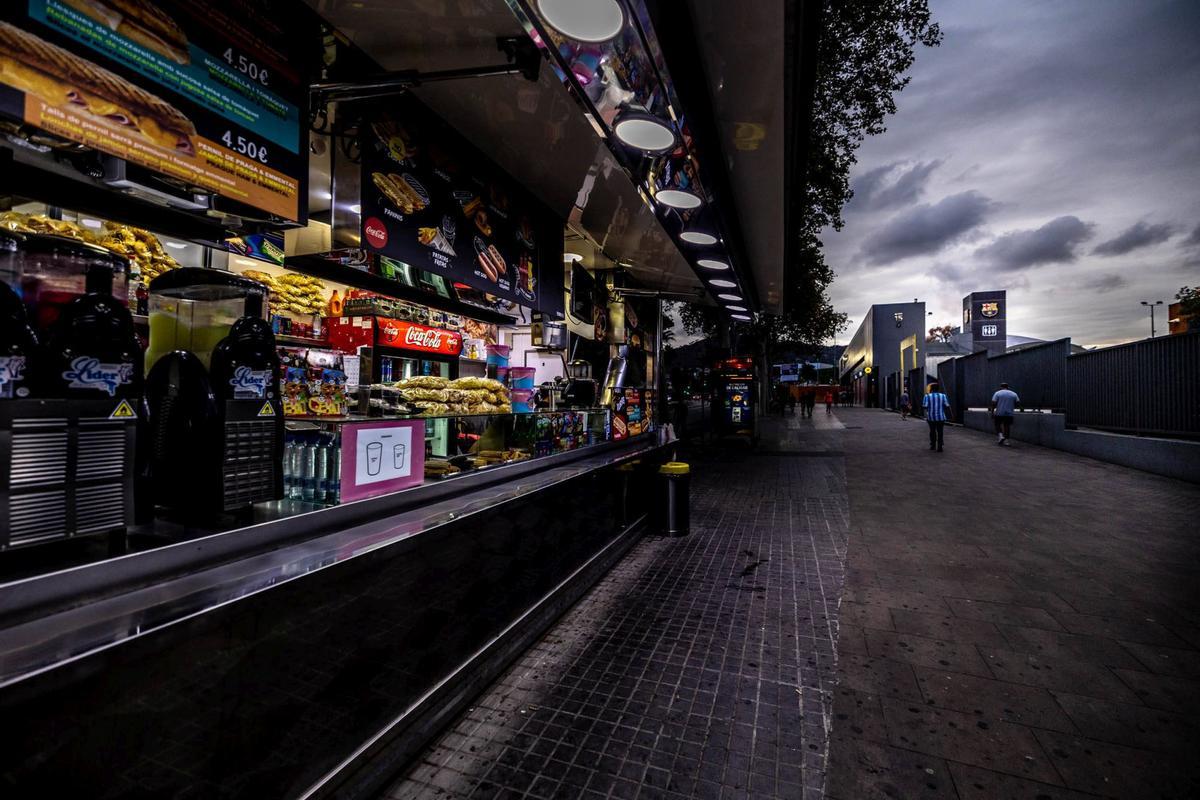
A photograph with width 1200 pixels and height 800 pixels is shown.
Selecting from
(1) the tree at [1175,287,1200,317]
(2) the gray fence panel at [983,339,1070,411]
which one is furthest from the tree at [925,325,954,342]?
(2) the gray fence panel at [983,339,1070,411]

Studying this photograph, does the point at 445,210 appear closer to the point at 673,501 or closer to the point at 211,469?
the point at 211,469

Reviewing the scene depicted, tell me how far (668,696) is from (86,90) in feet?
11.8

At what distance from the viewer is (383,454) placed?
2.61 meters

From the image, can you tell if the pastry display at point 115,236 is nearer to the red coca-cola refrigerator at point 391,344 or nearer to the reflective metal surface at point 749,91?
the red coca-cola refrigerator at point 391,344

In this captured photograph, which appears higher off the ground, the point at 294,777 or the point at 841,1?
the point at 841,1

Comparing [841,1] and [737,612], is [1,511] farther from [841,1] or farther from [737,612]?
[841,1]

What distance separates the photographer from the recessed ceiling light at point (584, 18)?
2.15 meters

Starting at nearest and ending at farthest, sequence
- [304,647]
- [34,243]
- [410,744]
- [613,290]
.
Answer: [34,243] < [304,647] < [410,744] < [613,290]

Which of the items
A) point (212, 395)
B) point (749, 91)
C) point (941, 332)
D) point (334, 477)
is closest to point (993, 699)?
point (334, 477)

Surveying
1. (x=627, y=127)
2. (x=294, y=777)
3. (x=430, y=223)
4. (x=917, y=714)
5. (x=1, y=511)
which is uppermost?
(x=627, y=127)

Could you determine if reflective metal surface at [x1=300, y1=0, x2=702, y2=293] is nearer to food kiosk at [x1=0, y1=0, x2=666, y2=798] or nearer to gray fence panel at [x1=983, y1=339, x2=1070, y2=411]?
food kiosk at [x1=0, y1=0, x2=666, y2=798]

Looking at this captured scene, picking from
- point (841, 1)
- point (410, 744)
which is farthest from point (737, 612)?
point (841, 1)

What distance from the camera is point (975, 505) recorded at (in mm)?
7496

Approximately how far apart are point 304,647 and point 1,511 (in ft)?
3.02
